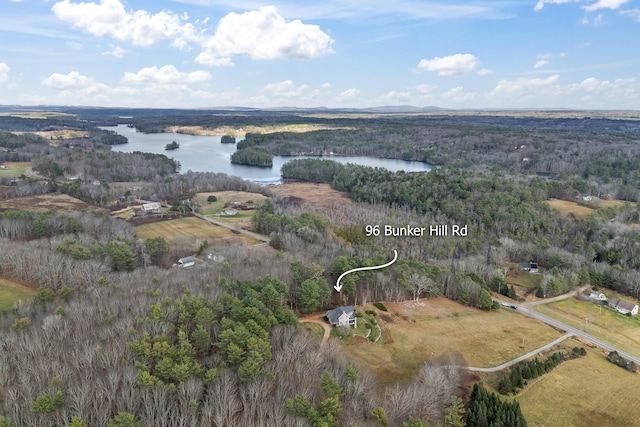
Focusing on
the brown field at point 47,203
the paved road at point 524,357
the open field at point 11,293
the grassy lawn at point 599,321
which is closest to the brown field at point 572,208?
the grassy lawn at point 599,321

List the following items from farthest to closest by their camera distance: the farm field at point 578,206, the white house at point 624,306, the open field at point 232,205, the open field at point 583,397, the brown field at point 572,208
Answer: the farm field at point 578,206
the brown field at point 572,208
the open field at point 232,205
the white house at point 624,306
the open field at point 583,397

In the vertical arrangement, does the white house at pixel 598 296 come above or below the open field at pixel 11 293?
below

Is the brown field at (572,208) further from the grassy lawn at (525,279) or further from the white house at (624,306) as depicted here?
the white house at (624,306)

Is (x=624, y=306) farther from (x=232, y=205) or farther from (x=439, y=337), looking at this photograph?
(x=232, y=205)

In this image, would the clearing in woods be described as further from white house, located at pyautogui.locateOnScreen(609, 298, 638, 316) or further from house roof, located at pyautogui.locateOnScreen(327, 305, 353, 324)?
house roof, located at pyautogui.locateOnScreen(327, 305, 353, 324)

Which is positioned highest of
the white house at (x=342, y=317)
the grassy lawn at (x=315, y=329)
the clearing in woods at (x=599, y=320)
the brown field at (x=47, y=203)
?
the brown field at (x=47, y=203)
